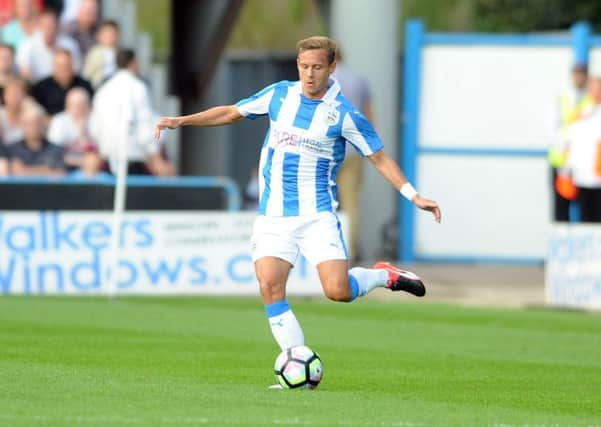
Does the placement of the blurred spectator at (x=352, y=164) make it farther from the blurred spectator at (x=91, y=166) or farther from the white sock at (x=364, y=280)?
the white sock at (x=364, y=280)

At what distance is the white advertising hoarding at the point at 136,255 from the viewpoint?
18.6m

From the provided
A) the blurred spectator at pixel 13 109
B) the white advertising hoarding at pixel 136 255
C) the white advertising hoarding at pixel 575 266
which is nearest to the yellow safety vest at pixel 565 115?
the white advertising hoarding at pixel 575 266

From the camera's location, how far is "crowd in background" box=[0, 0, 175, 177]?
20844 millimetres

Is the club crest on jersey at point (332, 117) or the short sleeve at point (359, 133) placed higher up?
the club crest on jersey at point (332, 117)

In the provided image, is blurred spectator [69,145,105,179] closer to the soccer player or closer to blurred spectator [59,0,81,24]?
blurred spectator [59,0,81,24]

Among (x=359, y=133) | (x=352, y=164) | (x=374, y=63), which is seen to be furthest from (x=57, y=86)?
(x=359, y=133)

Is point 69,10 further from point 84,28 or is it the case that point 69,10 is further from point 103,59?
point 103,59

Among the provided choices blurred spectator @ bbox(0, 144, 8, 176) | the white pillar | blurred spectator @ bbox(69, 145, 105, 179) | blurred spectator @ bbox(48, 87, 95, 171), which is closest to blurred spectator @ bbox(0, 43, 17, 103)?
blurred spectator @ bbox(48, 87, 95, 171)

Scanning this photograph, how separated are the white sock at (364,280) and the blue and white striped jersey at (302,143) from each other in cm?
47

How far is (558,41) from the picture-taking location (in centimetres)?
2484

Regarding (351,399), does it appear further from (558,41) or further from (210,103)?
(210,103)

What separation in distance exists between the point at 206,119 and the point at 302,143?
616mm

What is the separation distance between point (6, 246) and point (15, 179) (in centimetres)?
97

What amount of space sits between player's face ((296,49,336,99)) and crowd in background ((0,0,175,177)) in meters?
8.68
